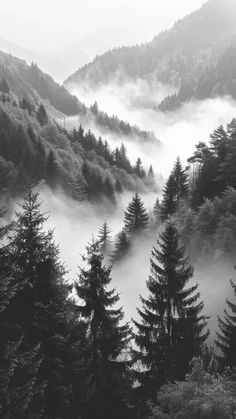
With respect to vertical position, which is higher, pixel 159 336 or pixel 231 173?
pixel 231 173

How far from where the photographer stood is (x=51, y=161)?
410 feet

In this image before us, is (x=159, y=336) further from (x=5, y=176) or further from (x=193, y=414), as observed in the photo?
(x=5, y=176)

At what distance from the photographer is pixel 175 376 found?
78.9 ft

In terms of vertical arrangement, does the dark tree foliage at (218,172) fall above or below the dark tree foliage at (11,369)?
above

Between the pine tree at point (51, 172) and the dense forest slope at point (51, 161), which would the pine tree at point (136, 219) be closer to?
the dense forest slope at point (51, 161)

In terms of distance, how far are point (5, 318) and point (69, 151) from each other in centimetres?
13390

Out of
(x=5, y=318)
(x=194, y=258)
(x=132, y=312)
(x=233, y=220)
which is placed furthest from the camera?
(x=132, y=312)

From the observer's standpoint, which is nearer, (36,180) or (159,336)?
(159,336)

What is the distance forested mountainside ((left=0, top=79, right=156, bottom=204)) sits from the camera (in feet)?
396

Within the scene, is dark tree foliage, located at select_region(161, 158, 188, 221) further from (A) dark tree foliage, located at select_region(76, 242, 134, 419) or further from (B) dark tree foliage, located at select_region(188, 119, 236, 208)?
(A) dark tree foliage, located at select_region(76, 242, 134, 419)

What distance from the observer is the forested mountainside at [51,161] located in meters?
121

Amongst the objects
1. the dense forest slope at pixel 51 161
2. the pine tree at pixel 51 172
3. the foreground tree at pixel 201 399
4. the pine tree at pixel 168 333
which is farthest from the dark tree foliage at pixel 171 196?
the foreground tree at pixel 201 399

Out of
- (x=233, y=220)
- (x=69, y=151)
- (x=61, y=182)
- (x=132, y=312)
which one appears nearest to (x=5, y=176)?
(x=61, y=182)

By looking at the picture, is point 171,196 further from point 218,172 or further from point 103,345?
point 103,345
